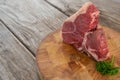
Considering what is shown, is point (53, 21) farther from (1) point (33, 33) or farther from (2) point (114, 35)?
(2) point (114, 35)

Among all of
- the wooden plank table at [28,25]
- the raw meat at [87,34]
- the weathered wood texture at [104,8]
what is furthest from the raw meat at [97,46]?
the weathered wood texture at [104,8]

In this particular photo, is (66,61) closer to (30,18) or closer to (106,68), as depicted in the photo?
(106,68)

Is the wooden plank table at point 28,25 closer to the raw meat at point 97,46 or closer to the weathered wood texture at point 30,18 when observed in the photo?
the weathered wood texture at point 30,18

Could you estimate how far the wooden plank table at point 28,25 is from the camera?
123 centimetres

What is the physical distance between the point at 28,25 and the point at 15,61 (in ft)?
1.10

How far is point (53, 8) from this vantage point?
170 centimetres

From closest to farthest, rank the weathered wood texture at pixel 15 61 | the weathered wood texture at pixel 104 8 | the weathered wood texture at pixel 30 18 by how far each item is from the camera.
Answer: the weathered wood texture at pixel 15 61 → the weathered wood texture at pixel 30 18 → the weathered wood texture at pixel 104 8

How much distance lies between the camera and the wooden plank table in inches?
48.4

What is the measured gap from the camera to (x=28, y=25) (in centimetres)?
153

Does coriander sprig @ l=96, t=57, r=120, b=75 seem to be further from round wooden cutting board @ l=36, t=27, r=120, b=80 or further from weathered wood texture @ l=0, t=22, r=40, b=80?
weathered wood texture @ l=0, t=22, r=40, b=80

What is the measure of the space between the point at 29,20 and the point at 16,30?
13 cm

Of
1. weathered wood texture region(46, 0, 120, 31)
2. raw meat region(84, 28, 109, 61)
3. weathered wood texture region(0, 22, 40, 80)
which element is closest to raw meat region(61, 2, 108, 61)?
raw meat region(84, 28, 109, 61)

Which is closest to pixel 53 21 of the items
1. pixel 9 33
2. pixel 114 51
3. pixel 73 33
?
pixel 9 33

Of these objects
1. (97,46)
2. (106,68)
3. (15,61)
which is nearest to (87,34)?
(97,46)
